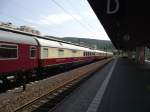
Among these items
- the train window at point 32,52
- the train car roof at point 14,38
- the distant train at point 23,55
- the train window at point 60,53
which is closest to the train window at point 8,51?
the distant train at point 23,55

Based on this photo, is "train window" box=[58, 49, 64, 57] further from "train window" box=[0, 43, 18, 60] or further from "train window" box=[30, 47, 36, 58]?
"train window" box=[0, 43, 18, 60]

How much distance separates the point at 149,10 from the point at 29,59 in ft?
29.7

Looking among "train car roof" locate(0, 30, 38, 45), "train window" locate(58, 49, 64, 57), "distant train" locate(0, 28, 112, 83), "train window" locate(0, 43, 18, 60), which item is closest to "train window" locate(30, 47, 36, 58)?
"distant train" locate(0, 28, 112, 83)

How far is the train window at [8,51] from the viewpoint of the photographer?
1549 cm

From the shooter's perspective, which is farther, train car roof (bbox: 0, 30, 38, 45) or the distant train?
the distant train

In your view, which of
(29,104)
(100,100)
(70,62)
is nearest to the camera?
(29,104)

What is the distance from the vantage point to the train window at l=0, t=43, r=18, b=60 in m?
15.5

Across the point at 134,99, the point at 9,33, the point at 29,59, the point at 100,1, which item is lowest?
the point at 134,99

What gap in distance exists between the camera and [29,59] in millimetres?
19453

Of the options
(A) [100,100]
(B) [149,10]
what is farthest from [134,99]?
(B) [149,10]

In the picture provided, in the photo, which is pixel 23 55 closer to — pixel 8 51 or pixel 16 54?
pixel 16 54


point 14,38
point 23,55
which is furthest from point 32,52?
point 14,38

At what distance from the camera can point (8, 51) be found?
16125mm

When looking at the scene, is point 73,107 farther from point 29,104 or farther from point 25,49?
point 25,49
